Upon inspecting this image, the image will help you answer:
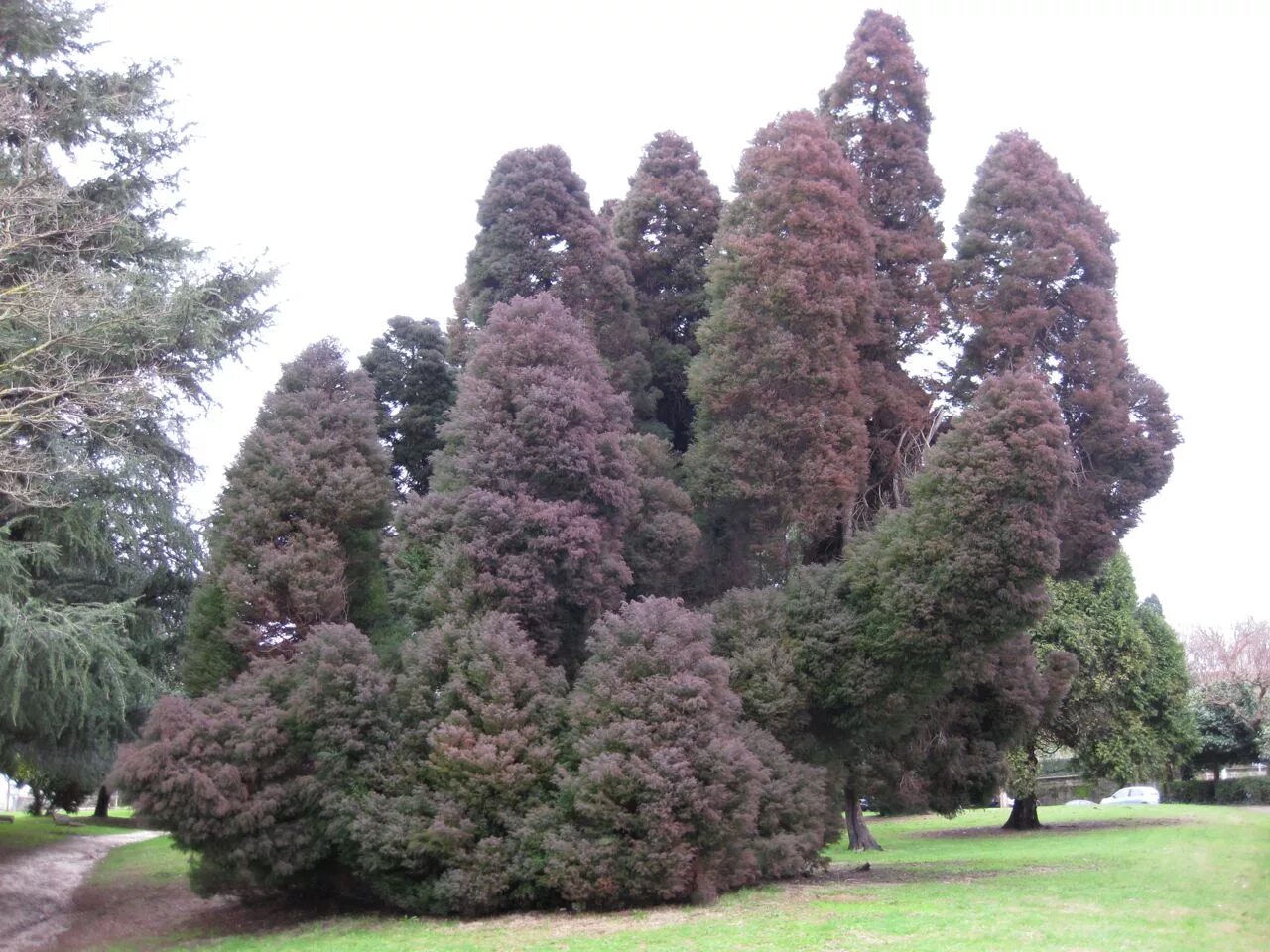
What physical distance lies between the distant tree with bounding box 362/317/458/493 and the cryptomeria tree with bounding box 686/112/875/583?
6993 mm

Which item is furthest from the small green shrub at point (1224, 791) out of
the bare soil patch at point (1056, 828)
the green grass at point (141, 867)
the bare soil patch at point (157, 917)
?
the bare soil patch at point (157, 917)

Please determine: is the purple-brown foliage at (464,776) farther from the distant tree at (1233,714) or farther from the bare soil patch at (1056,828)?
the distant tree at (1233,714)

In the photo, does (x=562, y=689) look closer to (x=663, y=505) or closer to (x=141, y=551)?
(x=663, y=505)

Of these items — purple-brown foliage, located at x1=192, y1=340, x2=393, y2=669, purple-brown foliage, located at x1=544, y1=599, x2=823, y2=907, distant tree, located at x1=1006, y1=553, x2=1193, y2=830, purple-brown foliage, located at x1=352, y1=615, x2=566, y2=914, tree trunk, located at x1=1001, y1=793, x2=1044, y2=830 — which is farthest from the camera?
distant tree, located at x1=1006, y1=553, x2=1193, y2=830

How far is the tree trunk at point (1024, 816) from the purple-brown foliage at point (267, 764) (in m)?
26.6

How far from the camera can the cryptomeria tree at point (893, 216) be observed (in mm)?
23703

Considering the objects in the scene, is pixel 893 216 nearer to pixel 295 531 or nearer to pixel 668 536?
pixel 668 536

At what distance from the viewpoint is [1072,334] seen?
23.4 m

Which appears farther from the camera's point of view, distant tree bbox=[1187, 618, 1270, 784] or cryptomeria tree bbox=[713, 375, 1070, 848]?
distant tree bbox=[1187, 618, 1270, 784]

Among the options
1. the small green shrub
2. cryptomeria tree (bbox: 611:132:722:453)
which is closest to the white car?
the small green shrub

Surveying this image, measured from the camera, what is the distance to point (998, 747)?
1044 inches

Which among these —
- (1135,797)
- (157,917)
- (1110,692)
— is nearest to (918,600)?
(157,917)

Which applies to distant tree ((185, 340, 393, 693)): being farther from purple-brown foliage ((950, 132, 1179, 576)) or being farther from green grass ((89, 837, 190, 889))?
purple-brown foliage ((950, 132, 1179, 576))

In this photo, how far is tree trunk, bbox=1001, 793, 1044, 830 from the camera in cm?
3773
